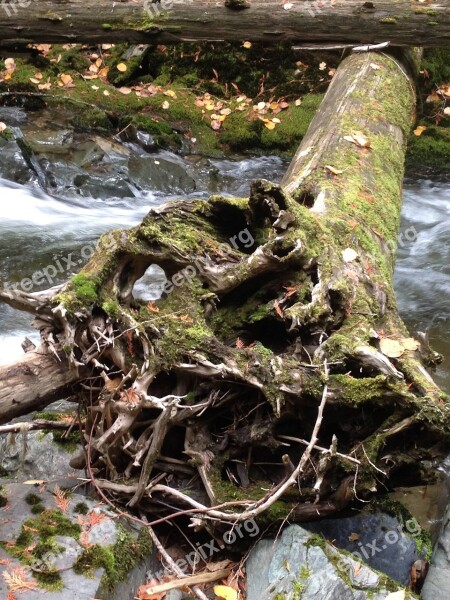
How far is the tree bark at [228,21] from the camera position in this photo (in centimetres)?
681

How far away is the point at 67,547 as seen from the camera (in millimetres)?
2920

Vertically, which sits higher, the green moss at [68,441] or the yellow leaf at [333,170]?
the yellow leaf at [333,170]

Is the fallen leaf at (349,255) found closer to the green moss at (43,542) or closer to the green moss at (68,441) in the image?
the green moss at (68,441)

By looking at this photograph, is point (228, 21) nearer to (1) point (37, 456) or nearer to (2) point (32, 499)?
(1) point (37, 456)

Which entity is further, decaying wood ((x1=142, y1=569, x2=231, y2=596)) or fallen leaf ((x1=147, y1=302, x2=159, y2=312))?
fallen leaf ((x1=147, y1=302, x2=159, y2=312))

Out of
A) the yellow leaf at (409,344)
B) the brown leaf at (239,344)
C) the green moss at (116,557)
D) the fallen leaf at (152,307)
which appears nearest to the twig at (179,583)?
the green moss at (116,557)

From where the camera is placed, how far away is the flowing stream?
6.20 m

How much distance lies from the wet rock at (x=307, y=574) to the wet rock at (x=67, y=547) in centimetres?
54

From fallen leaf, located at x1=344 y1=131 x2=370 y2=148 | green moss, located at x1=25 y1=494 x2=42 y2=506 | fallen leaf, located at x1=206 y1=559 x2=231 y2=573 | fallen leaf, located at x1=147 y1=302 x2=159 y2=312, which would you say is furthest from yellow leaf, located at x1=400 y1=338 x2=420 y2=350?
fallen leaf, located at x1=344 y1=131 x2=370 y2=148

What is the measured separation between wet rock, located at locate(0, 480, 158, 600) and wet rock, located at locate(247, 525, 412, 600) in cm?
54

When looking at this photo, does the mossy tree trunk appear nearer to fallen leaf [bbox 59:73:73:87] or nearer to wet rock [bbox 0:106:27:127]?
wet rock [bbox 0:106:27:127]

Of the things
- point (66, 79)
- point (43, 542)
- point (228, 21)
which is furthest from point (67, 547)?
point (66, 79)

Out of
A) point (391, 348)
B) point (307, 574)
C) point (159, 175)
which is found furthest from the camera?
point (159, 175)

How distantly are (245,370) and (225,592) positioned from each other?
991mm
